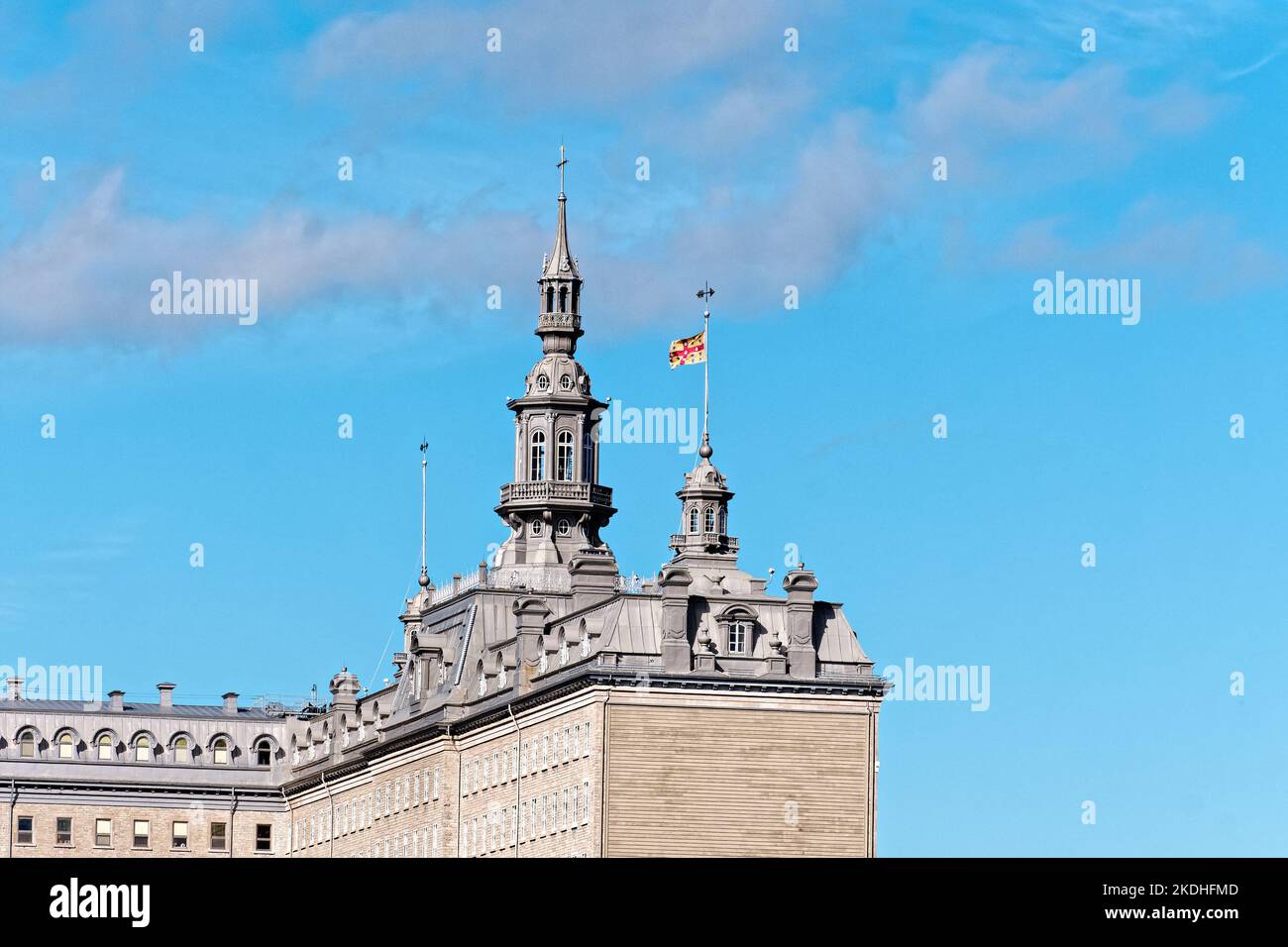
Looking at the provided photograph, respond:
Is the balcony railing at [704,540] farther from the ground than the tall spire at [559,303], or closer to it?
closer to it

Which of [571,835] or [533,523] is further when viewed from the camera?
[533,523]

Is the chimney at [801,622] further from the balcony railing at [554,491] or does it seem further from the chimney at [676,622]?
the balcony railing at [554,491]

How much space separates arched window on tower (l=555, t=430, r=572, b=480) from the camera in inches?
6767

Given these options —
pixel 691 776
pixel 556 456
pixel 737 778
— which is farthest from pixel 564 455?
pixel 737 778

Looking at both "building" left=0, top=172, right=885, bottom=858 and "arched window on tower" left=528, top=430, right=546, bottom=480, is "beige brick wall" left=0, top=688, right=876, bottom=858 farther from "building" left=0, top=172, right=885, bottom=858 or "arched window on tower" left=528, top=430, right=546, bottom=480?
"arched window on tower" left=528, top=430, right=546, bottom=480

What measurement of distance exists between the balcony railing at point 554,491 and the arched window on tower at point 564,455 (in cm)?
63

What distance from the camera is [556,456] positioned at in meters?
172

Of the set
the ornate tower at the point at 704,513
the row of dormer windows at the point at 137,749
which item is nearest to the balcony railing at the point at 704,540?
the ornate tower at the point at 704,513

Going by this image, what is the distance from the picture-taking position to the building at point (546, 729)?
482 ft

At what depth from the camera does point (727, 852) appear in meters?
145
